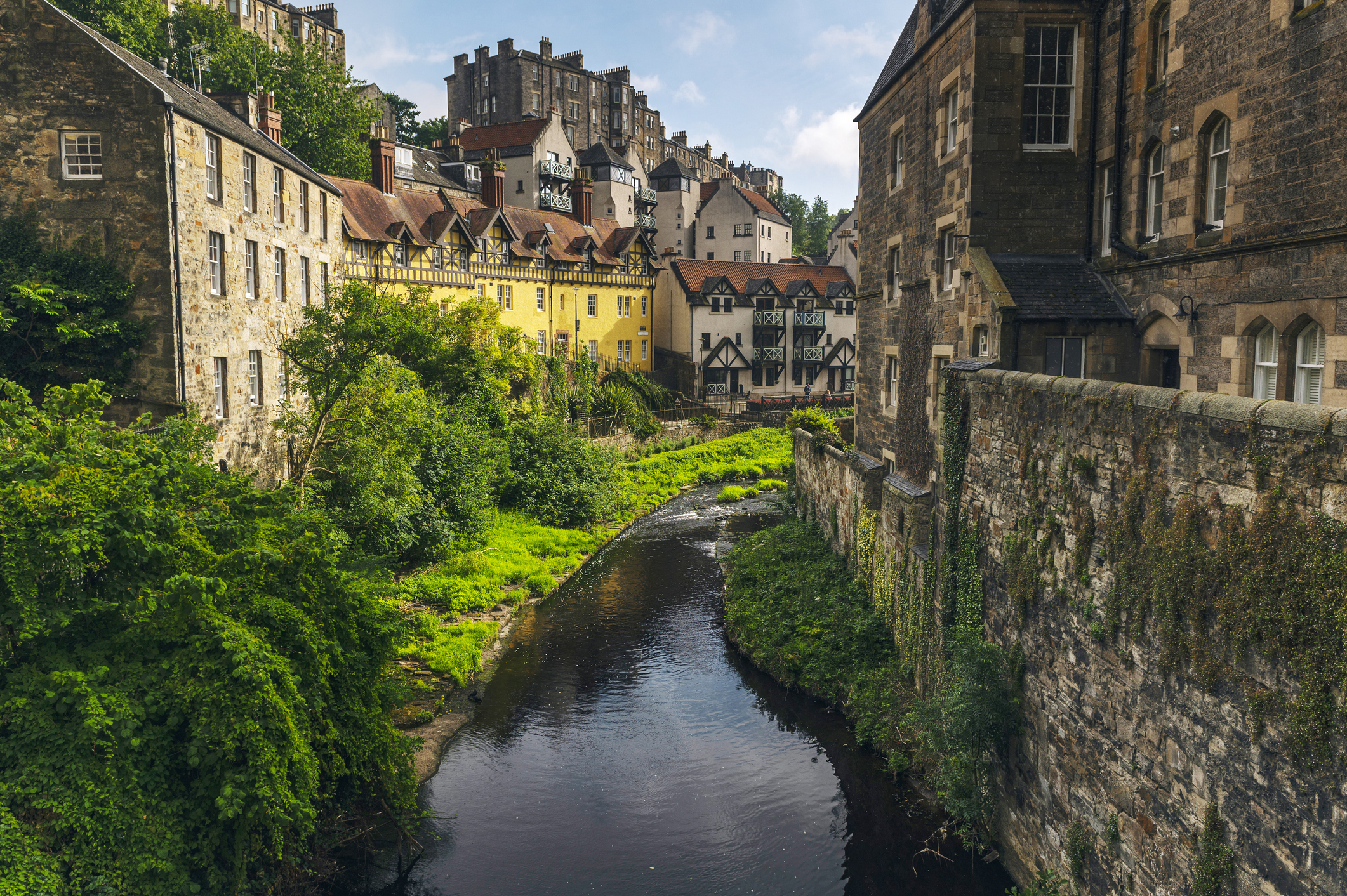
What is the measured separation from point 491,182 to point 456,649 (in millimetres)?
34939

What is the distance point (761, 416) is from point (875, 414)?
105ft

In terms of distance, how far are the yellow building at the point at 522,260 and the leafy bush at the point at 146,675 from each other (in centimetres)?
2536

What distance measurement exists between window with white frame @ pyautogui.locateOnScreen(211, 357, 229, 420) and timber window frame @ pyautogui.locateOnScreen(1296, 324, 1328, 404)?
21291 mm

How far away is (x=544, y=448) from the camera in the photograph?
34.2m

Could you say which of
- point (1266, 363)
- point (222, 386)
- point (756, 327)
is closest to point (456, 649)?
point (222, 386)

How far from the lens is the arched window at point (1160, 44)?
43.5ft

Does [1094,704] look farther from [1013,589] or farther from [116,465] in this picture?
[116,465]

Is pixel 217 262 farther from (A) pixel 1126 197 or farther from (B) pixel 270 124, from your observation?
(A) pixel 1126 197

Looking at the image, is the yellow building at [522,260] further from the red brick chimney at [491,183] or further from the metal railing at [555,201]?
the metal railing at [555,201]

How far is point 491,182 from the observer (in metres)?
48.5

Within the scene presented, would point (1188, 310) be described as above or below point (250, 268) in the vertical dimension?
below

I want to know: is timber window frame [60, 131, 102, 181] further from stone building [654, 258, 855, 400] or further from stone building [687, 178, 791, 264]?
stone building [687, 178, 791, 264]

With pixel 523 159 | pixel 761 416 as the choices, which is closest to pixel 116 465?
pixel 761 416

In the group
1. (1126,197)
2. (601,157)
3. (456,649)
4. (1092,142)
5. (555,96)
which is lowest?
(456,649)
